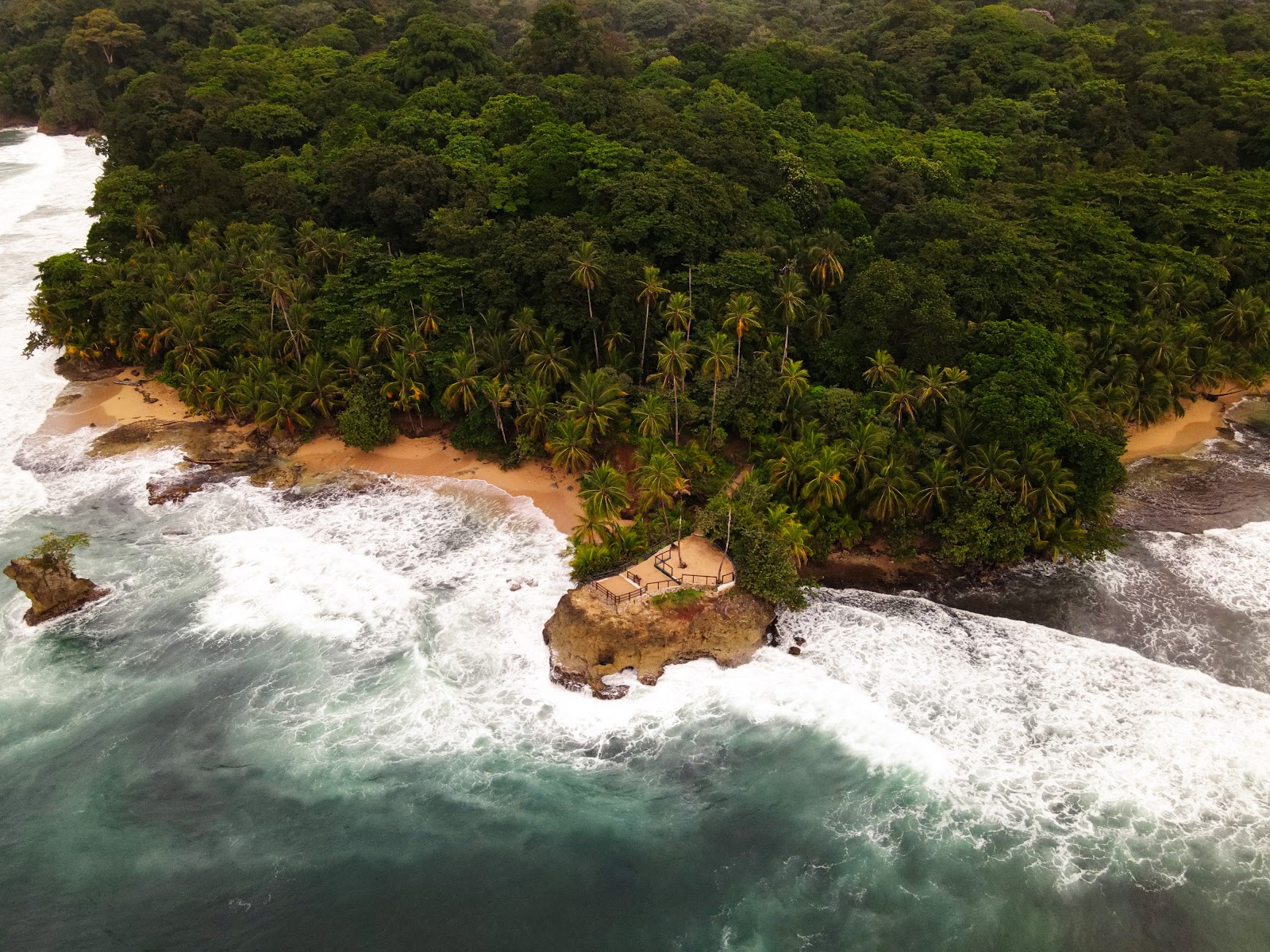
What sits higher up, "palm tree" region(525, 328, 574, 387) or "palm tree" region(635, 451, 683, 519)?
"palm tree" region(525, 328, 574, 387)

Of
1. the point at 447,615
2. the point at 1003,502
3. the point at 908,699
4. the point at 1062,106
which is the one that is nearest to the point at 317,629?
the point at 447,615

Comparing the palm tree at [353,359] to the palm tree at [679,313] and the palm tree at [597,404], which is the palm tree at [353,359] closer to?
A: the palm tree at [597,404]

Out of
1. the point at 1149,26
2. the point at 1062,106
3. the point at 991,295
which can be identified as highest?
the point at 1149,26

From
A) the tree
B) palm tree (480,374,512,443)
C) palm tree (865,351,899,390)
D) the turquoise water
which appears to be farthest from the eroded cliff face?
the tree

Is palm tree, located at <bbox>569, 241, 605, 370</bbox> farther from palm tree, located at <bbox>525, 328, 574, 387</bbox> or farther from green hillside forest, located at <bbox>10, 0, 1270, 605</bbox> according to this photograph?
palm tree, located at <bbox>525, 328, 574, 387</bbox>

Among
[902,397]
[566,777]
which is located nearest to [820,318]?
[902,397]

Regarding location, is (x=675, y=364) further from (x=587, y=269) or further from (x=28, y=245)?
(x=28, y=245)

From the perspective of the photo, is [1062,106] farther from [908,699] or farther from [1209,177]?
[908,699]
